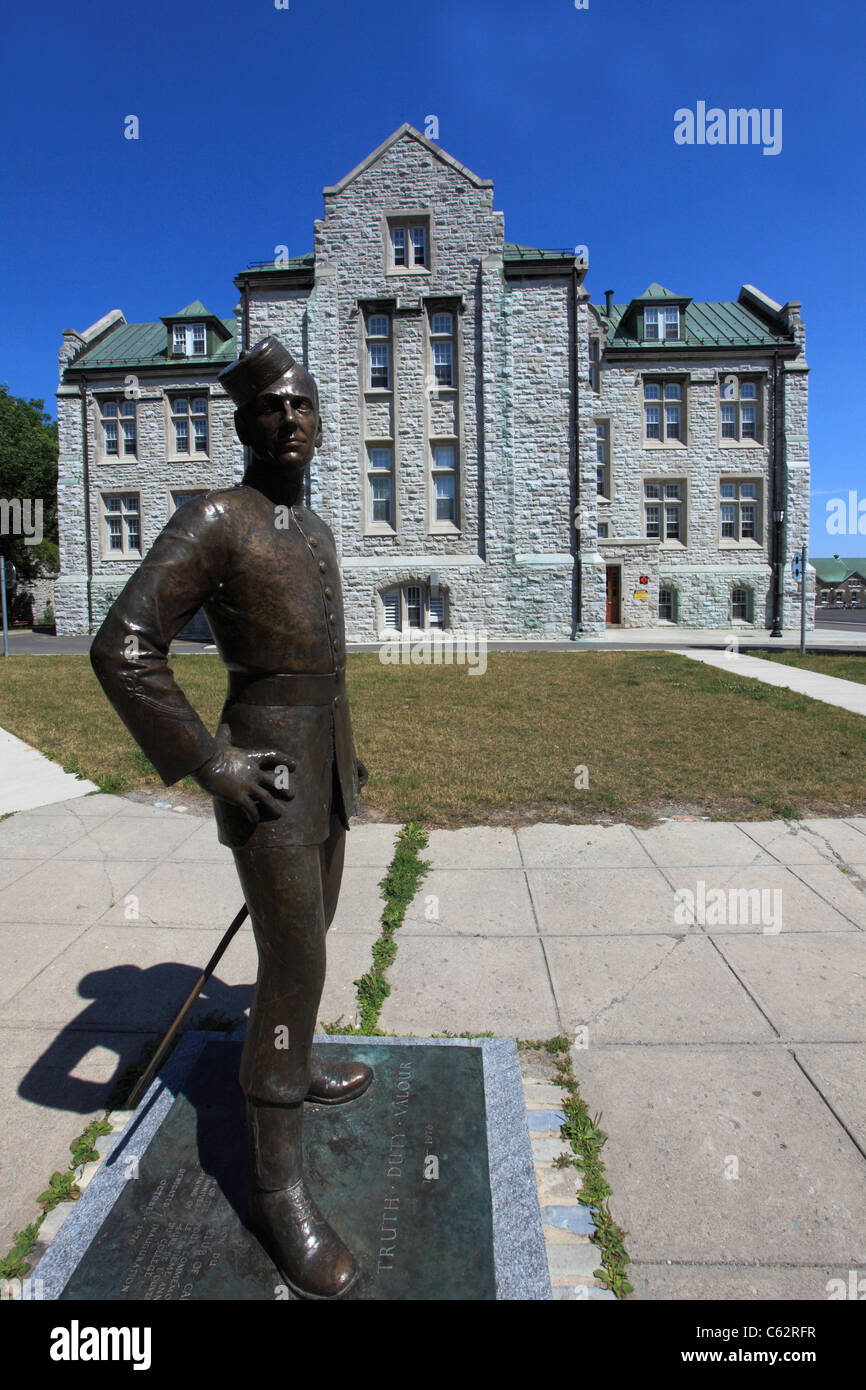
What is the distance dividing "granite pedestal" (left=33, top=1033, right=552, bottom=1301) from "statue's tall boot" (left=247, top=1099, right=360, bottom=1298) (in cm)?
5

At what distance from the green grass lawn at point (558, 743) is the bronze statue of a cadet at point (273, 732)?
4231 mm

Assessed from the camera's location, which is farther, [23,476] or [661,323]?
[23,476]

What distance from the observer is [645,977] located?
3.78 meters

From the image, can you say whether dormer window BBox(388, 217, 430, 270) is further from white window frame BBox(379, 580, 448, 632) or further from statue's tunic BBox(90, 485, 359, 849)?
statue's tunic BBox(90, 485, 359, 849)

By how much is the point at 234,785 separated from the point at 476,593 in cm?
2357

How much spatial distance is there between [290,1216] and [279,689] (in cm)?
140

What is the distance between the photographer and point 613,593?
103 feet

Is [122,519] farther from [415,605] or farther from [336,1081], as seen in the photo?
[336,1081]

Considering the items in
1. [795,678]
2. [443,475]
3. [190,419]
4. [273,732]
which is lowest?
[795,678]

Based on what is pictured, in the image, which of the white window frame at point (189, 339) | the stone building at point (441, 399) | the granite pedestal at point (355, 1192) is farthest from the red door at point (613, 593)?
the granite pedestal at point (355, 1192)

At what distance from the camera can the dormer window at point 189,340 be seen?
2984 cm

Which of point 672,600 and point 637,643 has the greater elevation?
point 672,600

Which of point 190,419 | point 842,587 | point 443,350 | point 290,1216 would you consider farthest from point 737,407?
point 842,587

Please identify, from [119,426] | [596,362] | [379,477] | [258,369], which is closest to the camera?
[258,369]
